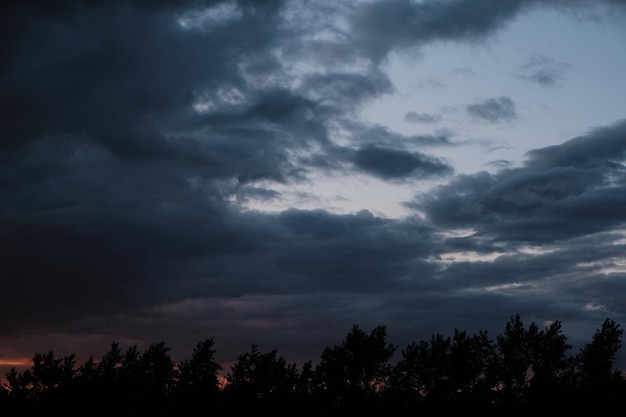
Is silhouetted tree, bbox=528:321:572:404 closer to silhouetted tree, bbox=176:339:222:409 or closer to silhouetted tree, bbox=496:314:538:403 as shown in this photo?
silhouetted tree, bbox=496:314:538:403

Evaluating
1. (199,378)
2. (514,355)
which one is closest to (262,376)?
(199,378)

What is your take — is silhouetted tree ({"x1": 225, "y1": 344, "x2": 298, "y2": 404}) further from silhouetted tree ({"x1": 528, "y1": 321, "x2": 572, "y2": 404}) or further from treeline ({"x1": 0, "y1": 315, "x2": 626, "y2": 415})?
silhouetted tree ({"x1": 528, "y1": 321, "x2": 572, "y2": 404})

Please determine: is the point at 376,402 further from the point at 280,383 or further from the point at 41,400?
the point at 41,400

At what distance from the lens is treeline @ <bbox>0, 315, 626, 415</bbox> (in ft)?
284

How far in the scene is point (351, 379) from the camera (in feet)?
321

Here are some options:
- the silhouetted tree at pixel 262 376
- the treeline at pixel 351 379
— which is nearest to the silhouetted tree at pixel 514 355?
the treeline at pixel 351 379

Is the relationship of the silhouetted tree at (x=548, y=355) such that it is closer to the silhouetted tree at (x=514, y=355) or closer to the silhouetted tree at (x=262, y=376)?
the silhouetted tree at (x=514, y=355)

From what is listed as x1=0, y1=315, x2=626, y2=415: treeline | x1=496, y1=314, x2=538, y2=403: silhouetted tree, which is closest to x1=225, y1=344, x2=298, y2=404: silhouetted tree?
x1=0, y1=315, x2=626, y2=415: treeline

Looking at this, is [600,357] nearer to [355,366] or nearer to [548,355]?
[548,355]

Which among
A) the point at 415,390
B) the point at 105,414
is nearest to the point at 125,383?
the point at 105,414

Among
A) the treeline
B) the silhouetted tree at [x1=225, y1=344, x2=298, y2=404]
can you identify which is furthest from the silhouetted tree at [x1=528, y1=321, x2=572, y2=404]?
the silhouetted tree at [x1=225, y1=344, x2=298, y2=404]

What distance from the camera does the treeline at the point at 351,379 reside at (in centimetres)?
8662

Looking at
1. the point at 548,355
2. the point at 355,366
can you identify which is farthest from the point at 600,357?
the point at 355,366

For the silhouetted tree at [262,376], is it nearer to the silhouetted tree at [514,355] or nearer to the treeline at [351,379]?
the treeline at [351,379]
